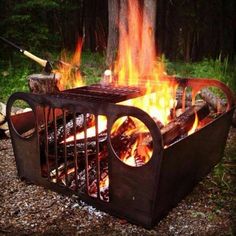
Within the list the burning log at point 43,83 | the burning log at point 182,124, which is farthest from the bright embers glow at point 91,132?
the burning log at point 43,83

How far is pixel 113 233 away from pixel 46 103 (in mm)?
1407

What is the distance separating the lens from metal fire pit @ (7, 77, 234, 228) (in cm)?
280

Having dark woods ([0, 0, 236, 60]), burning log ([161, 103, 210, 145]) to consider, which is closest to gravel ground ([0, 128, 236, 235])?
burning log ([161, 103, 210, 145])

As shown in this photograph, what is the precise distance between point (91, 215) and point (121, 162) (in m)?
0.70

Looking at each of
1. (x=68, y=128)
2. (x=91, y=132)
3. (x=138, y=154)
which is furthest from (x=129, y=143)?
(x=68, y=128)

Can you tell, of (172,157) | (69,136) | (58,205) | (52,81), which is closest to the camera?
(172,157)

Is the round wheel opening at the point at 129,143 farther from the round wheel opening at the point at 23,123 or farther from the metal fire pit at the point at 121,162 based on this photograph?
the round wheel opening at the point at 23,123

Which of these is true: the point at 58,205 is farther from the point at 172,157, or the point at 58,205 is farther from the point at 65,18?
the point at 65,18

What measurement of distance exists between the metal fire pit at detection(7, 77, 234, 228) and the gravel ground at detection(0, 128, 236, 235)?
0.10m

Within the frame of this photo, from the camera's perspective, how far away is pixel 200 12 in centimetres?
1398

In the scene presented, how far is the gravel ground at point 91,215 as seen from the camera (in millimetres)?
2975

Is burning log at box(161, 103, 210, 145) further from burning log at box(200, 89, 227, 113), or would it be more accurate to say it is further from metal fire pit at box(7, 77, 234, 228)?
burning log at box(200, 89, 227, 113)

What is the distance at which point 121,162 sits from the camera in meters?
2.89

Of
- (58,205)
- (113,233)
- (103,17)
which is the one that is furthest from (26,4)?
(113,233)
